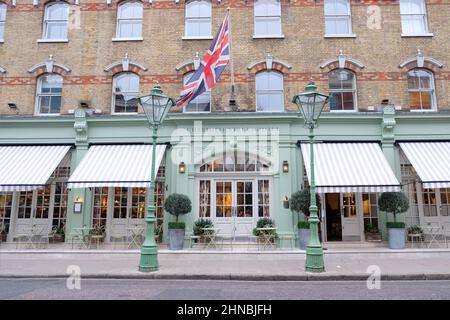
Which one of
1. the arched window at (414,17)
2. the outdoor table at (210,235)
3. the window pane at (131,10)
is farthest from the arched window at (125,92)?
the arched window at (414,17)

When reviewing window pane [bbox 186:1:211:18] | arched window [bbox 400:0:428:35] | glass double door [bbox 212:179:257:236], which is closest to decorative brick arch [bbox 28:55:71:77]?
window pane [bbox 186:1:211:18]

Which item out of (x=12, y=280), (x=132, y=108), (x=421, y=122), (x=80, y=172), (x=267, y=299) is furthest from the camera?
(x=132, y=108)

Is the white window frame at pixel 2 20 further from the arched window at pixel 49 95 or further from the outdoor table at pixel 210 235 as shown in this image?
the outdoor table at pixel 210 235

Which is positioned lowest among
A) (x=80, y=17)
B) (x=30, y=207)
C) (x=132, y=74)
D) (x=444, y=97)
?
(x=30, y=207)

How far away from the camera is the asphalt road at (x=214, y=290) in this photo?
758 centimetres

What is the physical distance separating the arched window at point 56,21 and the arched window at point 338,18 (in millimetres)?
11494

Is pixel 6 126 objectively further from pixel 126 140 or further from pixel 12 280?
pixel 12 280

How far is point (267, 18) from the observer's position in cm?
1650

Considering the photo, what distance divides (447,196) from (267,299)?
11.5m

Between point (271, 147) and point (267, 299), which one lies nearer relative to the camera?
point (267, 299)

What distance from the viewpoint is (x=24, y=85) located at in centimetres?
1620

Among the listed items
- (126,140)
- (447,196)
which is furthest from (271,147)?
(447,196)

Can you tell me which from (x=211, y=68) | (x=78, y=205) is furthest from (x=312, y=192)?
(x=78, y=205)

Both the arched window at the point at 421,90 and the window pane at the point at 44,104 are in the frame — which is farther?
the window pane at the point at 44,104
